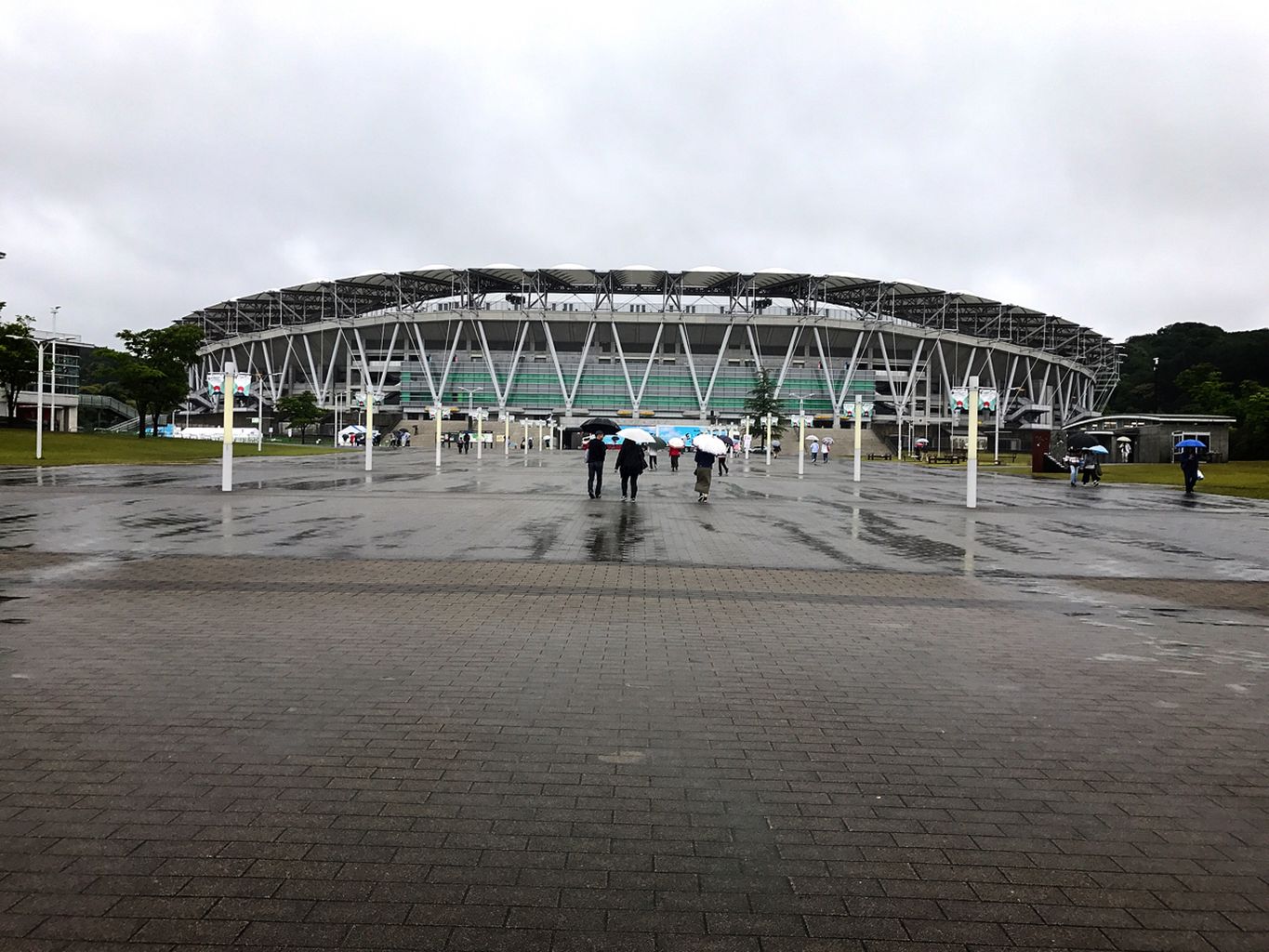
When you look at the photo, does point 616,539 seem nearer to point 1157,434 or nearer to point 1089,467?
point 1089,467

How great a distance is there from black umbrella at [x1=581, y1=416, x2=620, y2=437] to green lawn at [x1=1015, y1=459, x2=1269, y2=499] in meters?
56.0

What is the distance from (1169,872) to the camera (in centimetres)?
336

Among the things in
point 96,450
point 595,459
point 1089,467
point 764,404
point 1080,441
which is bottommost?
point 96,450

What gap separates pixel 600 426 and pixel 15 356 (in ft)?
187

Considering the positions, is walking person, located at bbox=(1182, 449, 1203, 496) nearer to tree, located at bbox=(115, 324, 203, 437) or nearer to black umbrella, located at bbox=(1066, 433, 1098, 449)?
black umbrella, located at bbox=(1066, 433, 1098, 449)

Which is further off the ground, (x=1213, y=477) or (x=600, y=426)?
(x=600, y=426)

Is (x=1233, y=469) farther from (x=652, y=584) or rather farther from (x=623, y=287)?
(x=623, y=287)

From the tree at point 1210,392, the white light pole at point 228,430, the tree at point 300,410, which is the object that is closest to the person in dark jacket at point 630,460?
the white light pole at point 228,430

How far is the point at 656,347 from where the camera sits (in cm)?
10544

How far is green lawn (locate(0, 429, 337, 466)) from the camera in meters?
38.8

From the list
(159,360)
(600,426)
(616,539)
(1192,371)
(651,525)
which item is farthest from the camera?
(600,426)

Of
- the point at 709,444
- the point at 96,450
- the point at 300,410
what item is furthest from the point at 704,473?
the point at 300,410

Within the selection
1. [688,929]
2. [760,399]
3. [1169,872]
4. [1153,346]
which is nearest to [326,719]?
[688,929]

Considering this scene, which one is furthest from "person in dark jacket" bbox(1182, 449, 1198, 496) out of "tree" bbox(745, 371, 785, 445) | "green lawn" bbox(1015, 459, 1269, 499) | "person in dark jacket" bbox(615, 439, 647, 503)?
"tree" bbox(745, 371, 785, 445)
